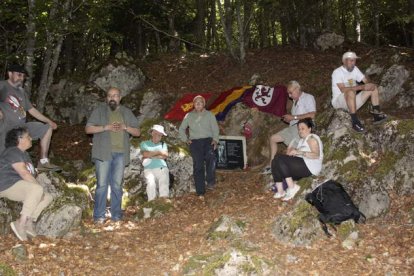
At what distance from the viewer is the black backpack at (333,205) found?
6316mm

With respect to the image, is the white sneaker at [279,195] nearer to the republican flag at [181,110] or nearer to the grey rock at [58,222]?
the grey rock at [58,222]

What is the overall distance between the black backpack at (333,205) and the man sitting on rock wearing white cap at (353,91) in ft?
7.92

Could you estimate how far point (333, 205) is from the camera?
6.43 meters

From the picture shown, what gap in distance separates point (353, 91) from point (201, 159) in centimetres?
355

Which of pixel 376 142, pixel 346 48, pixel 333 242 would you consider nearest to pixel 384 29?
pixel 346 48

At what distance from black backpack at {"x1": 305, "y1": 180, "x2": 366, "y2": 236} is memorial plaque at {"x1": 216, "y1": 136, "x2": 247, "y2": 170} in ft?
13.2

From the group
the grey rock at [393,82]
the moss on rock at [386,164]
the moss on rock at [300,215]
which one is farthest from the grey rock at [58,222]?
the grey rock at [393,82]

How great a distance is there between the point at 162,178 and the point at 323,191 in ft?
10.9

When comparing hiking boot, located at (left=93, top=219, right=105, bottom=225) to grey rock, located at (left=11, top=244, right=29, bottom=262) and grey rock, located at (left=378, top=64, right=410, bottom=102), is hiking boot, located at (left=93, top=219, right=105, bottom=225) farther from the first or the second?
grey rock, located at (left=378, top=64, right=410, bottom=102)

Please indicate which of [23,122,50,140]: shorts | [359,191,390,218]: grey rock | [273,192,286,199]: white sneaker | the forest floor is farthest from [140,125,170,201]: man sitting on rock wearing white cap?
[359,191,390,218]: grey rock

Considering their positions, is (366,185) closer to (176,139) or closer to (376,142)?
(376,142)

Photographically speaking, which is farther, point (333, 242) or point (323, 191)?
point (323, 191)

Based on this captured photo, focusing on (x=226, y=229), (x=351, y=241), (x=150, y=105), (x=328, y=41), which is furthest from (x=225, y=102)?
(x=351, y=241)

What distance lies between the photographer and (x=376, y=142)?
335 inches
